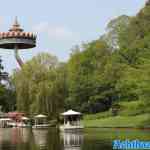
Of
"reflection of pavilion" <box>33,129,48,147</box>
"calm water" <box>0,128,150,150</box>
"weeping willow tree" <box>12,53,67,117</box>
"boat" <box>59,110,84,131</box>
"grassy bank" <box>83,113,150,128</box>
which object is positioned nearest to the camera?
"calm water" <box>0,128,150,150</box>

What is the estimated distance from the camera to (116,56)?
7144 cm

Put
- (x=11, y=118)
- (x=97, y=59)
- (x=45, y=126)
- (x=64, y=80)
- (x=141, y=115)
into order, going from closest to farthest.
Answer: (x=141, y=115) → (x=45, y=126) → (x=64, y=80) → (x=97, y=59) → (x=11, y=118)

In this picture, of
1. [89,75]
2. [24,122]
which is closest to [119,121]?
[89,75]

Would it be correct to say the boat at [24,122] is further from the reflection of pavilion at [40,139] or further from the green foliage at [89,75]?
the reflection of pavilion at [40,139]

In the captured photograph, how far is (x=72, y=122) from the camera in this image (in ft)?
178

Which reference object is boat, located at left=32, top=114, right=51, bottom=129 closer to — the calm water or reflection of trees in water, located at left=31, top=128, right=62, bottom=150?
the calm water

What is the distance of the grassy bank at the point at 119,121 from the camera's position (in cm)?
5296

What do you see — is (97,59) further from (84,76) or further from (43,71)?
(43,71)

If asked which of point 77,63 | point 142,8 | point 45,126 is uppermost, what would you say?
point 142,8

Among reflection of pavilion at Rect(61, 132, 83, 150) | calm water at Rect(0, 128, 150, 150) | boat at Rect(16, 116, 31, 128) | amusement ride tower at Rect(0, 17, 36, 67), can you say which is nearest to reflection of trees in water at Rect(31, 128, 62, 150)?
calm water at Rect(0, 128, 150, 150)

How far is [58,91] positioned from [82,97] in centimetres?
832

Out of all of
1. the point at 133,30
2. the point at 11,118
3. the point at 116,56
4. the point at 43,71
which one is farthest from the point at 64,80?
the point at 11,118

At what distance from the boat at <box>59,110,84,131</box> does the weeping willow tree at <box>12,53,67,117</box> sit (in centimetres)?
704

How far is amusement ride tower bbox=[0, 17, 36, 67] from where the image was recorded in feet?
402
